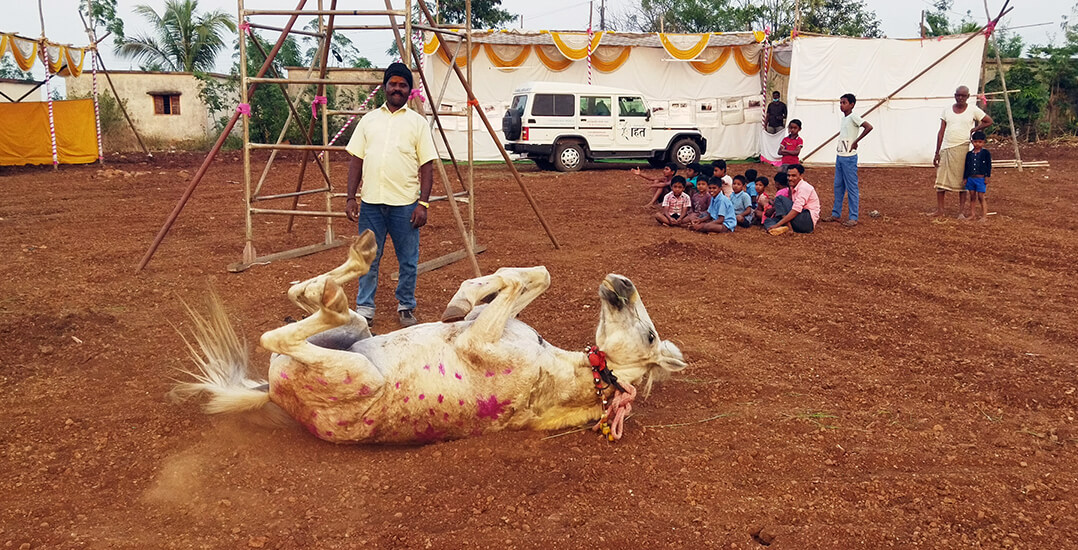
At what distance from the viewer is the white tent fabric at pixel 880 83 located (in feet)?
59.6

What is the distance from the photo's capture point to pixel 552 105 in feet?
59.4

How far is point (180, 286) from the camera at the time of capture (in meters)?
6.80

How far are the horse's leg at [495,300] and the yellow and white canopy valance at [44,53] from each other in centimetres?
1572

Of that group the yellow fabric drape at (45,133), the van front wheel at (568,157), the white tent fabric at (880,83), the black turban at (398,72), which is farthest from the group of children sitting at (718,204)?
the yellow fabric drape at (45,133)

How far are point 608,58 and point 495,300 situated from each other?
18.5 m

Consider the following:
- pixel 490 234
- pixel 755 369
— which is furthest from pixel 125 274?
pixel 755 369

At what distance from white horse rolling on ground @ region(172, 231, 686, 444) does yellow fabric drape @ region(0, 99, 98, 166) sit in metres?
17.9

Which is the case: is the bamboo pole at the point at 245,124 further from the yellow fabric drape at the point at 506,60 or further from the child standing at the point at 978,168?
the yellow fabric drape at the point at 506,60

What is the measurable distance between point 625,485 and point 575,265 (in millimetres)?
4519

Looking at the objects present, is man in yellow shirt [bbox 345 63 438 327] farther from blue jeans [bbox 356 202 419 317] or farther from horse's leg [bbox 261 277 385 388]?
horse's leg [bbox 261 277 385 388]

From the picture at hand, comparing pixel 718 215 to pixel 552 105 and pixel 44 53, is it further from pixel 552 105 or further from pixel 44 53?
pixel 44 53

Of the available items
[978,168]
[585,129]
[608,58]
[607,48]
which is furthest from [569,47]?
[978,168]

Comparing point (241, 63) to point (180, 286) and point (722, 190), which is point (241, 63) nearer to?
point (180, 286)

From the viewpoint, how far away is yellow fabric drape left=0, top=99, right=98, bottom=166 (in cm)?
1822
